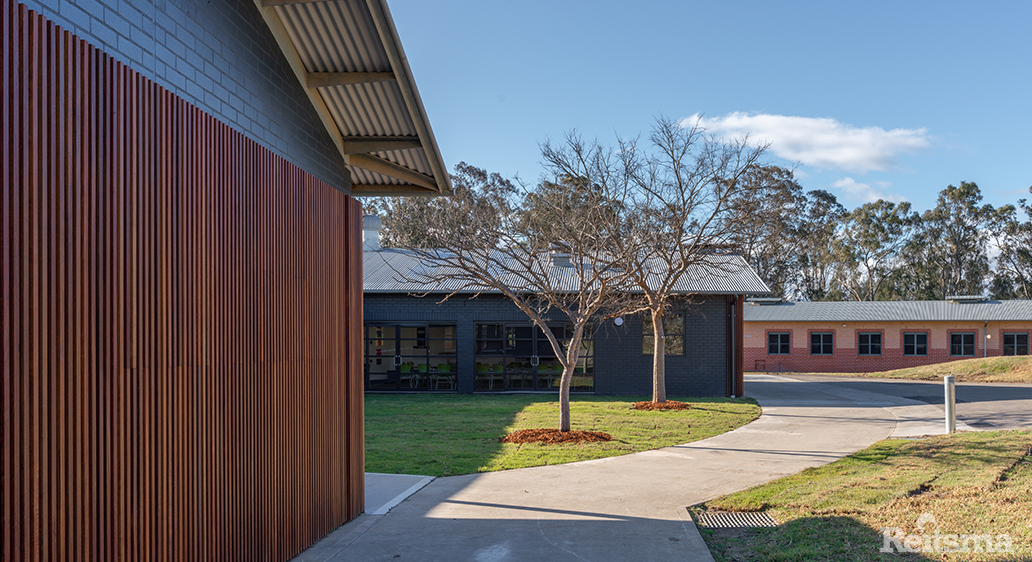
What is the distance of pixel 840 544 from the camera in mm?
6105

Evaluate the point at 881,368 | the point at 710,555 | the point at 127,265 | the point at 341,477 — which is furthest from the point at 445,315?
the point at 881,368

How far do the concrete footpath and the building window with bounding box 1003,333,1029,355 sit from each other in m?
26.4

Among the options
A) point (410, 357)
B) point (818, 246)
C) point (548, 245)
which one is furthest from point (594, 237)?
point (818, 246)

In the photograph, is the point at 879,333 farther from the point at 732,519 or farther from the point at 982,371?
the point at 732,519

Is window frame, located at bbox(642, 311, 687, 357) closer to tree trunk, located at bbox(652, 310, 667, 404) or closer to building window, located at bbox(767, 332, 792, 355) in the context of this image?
tree trunk, located at bbox(652, 310, 667, 404)

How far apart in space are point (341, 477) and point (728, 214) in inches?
546

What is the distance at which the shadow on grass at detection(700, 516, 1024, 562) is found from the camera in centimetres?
569

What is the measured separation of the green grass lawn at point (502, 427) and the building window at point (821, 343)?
739 inches

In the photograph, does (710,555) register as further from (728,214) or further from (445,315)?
(445,315)

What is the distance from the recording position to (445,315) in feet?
75.6

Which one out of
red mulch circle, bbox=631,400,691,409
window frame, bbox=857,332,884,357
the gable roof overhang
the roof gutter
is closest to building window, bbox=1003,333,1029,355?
window frame, bbox=857,332,884,357

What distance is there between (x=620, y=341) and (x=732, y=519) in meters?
15.2

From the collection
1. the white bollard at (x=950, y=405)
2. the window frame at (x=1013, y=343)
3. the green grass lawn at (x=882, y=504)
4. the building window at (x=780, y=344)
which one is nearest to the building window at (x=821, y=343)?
the building window at (x=780, y=344)

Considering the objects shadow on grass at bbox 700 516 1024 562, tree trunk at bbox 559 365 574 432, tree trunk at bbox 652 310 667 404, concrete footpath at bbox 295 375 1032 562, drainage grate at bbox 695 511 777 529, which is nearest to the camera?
shadow on grass at bbox 700 516 1024 562
